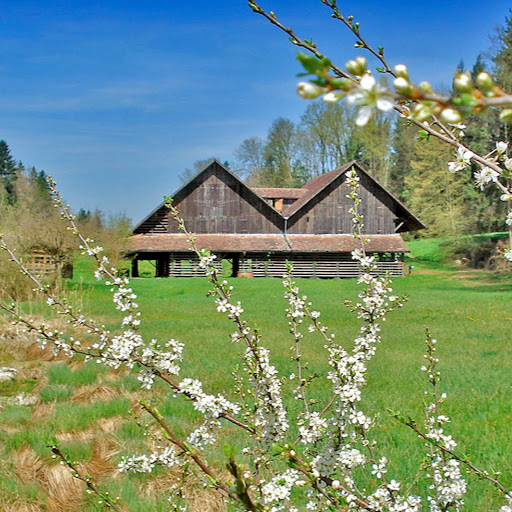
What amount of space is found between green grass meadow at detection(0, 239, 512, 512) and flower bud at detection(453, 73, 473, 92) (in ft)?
7.27

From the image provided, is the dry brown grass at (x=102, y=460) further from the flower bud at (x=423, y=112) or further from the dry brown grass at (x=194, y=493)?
the flower bud at (x=423, y=112)

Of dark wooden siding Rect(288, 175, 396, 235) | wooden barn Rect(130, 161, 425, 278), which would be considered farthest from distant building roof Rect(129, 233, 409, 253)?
dark wooden siding Rect(288, 175, 396, 235)

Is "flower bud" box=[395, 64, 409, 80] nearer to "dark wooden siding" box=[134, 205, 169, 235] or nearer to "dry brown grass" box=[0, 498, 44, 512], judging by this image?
"dry brown grass" box=[0, 498, 44, 512]

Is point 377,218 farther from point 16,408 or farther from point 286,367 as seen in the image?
point 16,408

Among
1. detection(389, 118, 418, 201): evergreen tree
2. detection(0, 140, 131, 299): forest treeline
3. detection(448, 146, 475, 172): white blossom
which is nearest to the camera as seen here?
detection(448, 146, 475, 172): white blossom

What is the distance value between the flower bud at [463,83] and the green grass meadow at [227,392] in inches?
87.2

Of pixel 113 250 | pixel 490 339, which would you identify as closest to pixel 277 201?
pixel 113 250

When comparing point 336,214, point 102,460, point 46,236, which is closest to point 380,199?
point 336,214

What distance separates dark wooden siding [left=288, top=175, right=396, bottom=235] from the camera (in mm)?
35594

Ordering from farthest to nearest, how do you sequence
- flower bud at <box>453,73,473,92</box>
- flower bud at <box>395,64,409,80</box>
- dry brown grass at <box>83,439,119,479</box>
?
1. dry brown grass at <box>83,439,119,479</box>
2. flower bud at <box>395,64,409,80</box>
3. flower bud at <box>453,73,473,92</box>

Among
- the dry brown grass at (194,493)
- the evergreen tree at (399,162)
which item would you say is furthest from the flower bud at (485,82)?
the evergreen tree at (399,162)

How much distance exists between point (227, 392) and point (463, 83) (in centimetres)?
760

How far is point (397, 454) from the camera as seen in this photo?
5445mm

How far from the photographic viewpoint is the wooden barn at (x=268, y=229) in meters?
33.1
